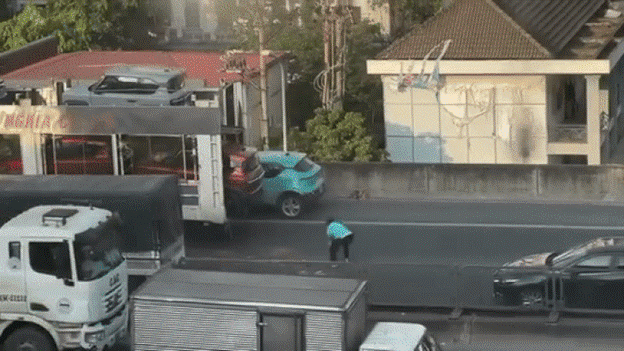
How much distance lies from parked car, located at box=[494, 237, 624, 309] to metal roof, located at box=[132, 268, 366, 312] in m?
4.84

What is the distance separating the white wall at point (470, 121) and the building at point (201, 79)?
3563 millimetres

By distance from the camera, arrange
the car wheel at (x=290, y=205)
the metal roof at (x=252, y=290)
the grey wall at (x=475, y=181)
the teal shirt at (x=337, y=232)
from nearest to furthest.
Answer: the metal roof at (x=252, y=290) → the teal shirt at (x=337, y=232) → the car wheel at (x=290, y=205) → the grey wall at (x=475, y=181)

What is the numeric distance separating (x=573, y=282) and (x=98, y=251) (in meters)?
8.51

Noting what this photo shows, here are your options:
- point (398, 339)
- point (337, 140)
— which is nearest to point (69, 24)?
point (337, 140)

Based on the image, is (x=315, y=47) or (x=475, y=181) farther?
(x=315, y=47)

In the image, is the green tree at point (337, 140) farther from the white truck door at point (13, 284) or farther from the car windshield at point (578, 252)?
the white truck door at point (13, 284)

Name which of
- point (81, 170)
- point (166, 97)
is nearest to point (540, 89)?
point (166, 97)

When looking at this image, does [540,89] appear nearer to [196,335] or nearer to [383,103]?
[383,103]

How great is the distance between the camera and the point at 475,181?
131ft

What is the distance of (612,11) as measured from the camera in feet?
166

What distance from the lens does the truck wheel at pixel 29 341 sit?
24875 mm

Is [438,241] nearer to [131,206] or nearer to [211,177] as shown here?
[211,177]

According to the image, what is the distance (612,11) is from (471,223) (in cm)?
1680

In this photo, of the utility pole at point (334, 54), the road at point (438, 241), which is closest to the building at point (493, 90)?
the utility pole at point (334, 54)
